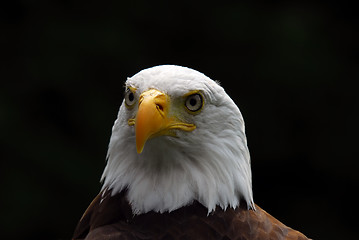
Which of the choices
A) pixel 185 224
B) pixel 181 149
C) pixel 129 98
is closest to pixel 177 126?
pixel 181 149

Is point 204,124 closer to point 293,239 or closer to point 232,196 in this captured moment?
point 232,196

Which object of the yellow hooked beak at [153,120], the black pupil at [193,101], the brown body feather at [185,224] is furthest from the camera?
the black pupil at [193,101]

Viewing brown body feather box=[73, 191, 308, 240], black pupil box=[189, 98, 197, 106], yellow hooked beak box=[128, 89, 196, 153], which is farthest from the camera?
black pupil box=[189, 98, 197, 106]

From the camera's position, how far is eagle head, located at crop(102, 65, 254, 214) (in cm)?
248

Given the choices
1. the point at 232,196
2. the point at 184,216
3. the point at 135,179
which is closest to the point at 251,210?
the point at 232,196

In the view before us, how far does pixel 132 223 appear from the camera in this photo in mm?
2471

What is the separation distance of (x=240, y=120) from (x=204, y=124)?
180mm

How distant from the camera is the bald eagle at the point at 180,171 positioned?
2438mm

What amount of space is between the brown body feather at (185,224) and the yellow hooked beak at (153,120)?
31cm

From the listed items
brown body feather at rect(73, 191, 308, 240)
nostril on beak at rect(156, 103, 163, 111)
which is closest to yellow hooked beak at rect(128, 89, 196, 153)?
nostril on beak at rect(156, 103, 163, 111)

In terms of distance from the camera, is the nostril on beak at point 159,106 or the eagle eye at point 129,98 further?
the eagle eye at point 129,98

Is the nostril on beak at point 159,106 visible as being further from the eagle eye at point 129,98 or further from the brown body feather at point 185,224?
the brown body feather at point 185,224

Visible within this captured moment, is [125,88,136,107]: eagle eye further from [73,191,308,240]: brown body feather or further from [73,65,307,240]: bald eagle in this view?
[73,191,308,240]: brown body feather

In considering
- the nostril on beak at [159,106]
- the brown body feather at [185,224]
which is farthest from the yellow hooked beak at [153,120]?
the brown body feather at [185,224]
